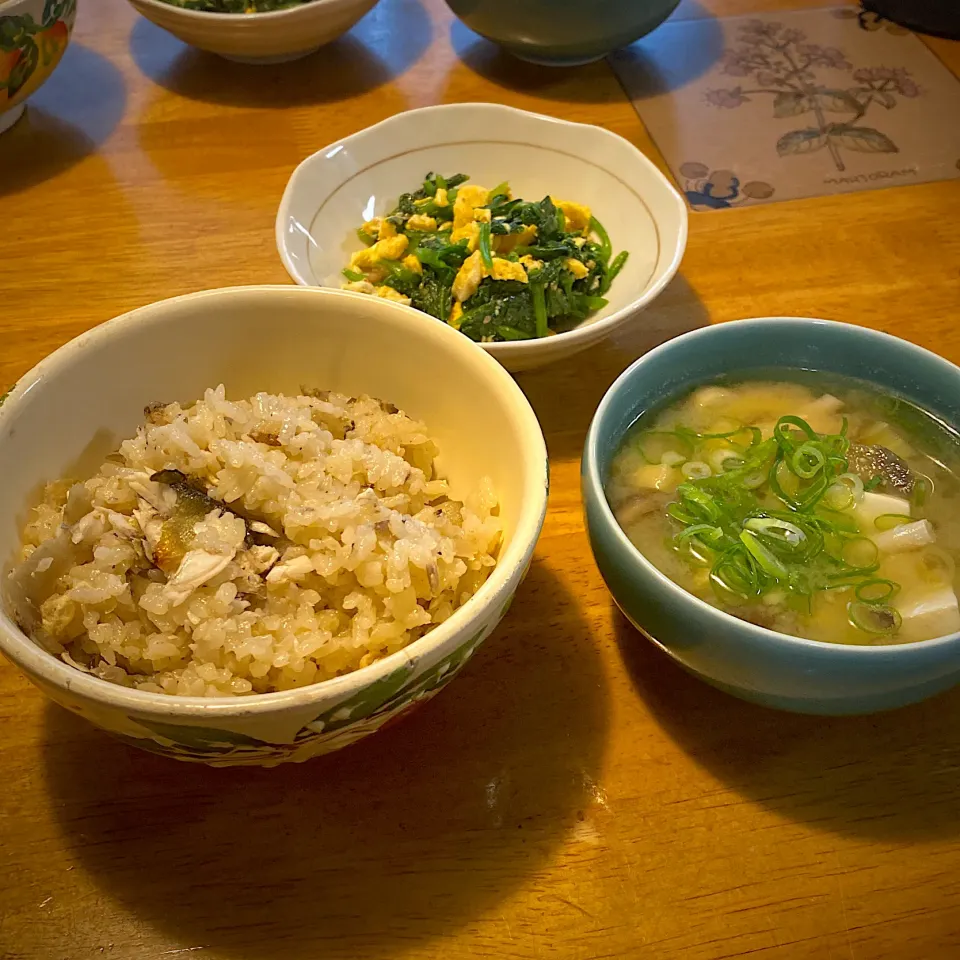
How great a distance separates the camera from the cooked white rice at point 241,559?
978 millimetres

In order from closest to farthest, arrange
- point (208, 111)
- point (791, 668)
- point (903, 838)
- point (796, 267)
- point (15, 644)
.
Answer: point (15, 644) < point (791, 668) < point (903, 838) < point (796, 267) < point (208, 111)

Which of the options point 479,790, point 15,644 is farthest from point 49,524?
point 479,790

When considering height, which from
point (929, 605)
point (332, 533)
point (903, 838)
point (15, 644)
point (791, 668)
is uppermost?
point (15, 644)

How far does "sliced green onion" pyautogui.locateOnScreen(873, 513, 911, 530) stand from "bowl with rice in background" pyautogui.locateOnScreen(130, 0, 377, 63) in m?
1.92

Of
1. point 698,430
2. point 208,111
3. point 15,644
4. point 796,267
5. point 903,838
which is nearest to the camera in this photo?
point 15,644

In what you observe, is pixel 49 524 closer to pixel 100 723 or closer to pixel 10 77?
pixel 100 723

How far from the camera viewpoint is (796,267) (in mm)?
1912

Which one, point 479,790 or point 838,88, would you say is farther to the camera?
point 838,88

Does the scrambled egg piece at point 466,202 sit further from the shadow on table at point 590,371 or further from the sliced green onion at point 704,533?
the sliced green onion at point 704,533

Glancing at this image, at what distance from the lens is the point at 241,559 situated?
104cm

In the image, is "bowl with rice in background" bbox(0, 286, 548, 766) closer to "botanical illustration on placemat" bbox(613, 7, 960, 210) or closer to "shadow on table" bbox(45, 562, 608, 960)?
"shadow on table" bbox(45, 562, 608, 960)

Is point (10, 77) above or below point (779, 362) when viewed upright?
above

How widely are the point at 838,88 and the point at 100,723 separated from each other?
2509mm

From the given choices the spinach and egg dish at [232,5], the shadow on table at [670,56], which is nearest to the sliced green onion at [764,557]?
the shadow on table at [670,56]
